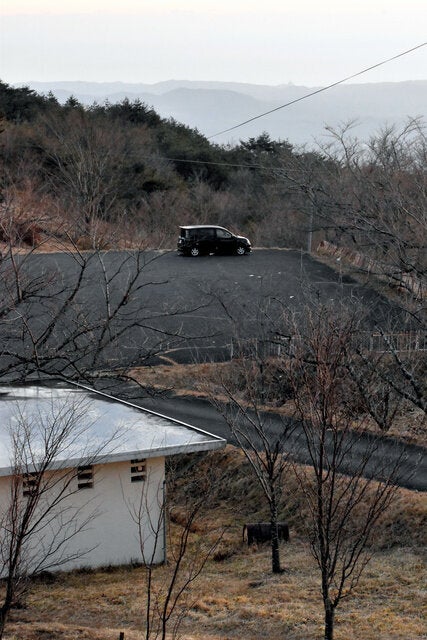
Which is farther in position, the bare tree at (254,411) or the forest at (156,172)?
the forest at (156,172)

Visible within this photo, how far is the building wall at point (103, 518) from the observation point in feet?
36.7

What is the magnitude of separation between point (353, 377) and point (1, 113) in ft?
118

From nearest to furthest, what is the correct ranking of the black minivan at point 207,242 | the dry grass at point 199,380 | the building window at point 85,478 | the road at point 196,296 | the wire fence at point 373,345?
1. the building window at point 85,478
2. the dry grass at point 199,380
3. the wire fence at point 373,345
4. the road at point 196,296
5. the black minivan at point 207,242

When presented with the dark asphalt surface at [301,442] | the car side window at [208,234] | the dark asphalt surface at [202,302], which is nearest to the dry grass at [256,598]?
the dark asphalt surface at [301,442]

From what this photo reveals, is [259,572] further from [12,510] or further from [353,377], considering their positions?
[12,510]

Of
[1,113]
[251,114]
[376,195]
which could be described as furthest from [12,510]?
[251,114]

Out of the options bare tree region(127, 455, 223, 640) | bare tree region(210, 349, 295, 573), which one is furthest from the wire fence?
bare tree region(127, 455, 223, 640)

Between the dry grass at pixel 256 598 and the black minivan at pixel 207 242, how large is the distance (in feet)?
59.4

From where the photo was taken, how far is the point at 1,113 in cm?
4531

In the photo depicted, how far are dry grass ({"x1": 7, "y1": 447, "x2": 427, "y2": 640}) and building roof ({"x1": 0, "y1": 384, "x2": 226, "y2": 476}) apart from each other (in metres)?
1.55

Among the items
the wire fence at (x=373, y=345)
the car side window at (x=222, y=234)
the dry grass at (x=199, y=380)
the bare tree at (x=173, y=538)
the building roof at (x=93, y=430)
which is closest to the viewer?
the bare tree at (x=173, y=538)

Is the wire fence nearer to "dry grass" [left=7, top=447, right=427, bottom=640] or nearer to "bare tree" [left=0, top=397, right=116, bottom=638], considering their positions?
"dry grass" [left=7, top=447, right=427, bottom=640]

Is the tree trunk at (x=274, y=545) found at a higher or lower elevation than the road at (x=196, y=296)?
lower

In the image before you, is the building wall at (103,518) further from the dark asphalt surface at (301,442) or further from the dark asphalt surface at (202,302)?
the dark asphalt surface at (202,302)
